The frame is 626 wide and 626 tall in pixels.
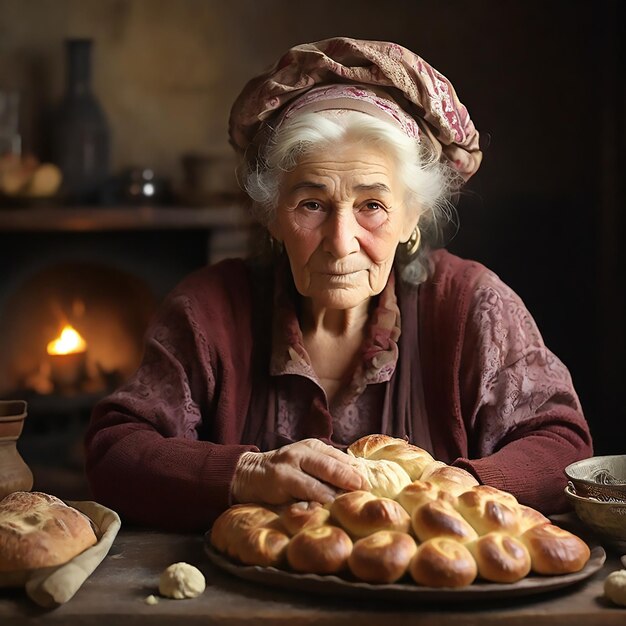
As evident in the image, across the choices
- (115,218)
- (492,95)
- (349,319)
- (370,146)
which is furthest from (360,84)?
(492,95)

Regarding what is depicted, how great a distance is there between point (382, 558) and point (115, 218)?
2733 mm

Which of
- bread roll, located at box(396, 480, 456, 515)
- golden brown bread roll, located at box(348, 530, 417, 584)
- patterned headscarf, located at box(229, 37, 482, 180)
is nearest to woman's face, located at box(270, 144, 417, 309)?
patterned headscarf, located at box(229, 37, 482, 180)

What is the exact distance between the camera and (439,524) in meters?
1.31

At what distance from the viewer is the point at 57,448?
4062 millimetres

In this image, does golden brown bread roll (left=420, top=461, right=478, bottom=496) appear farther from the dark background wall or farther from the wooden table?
the dark background wall

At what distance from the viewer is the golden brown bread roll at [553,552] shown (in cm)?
130

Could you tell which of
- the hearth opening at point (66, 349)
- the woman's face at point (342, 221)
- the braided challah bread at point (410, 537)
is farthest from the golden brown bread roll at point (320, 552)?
the hearth opening at point (66, 349)

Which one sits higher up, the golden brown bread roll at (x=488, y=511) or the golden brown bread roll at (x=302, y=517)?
the golden brown bread roll at (x=488, y=511)

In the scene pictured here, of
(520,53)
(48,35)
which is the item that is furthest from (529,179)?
(48,35)

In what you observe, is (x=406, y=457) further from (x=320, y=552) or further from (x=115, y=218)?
(x=115, y=218)

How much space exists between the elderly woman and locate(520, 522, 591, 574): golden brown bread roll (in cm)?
44

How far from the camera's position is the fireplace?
3.81 m

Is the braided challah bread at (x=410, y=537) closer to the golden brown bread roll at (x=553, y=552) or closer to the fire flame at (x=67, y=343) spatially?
the golden brown bread roll at (x=553, y=552)

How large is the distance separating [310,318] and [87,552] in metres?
0.84
